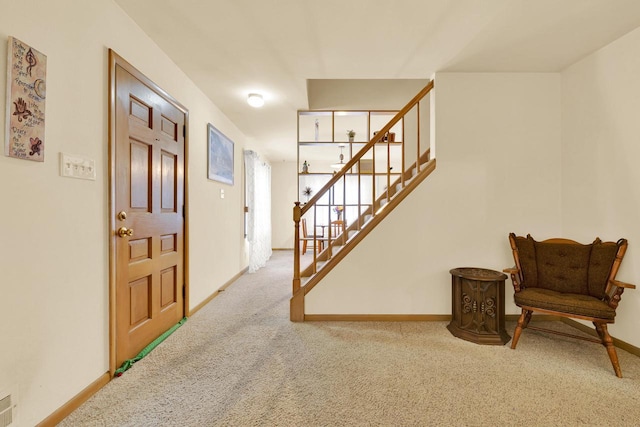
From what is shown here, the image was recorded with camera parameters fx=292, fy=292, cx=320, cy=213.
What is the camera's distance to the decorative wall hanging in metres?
1.26

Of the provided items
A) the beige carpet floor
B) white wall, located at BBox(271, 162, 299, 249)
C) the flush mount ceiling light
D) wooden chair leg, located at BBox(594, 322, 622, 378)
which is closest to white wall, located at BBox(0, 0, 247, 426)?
the beige carpet floor

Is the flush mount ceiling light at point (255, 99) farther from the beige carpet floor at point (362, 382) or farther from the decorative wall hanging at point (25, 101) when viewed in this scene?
the beige carpet floor at point (362, 382)

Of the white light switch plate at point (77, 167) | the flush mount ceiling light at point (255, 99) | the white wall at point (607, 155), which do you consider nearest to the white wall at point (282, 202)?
the flush mount ceiling light at point (255, 99)

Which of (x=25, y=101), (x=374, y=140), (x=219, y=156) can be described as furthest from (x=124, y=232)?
(x=374, y=140)

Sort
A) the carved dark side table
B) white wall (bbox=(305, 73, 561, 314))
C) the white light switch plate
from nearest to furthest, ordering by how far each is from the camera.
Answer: the white light switch plate < the carved dark side table < white wall (bbox=(305, 73, 561, 314))

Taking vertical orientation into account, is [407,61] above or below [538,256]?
above

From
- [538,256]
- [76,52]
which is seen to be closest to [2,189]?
[76,52]

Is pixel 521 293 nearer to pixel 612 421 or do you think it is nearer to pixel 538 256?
pixel 538 256

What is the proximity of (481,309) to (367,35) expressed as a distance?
242cm

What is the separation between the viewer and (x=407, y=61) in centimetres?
270

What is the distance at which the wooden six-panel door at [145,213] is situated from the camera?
1.95 meters

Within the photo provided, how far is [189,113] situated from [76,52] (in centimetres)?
139

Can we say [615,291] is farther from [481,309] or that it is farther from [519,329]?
[481,309]

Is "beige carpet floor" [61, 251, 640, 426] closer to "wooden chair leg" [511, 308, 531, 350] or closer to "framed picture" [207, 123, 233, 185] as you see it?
"wooden chair leg" [511, 308, 531, 350]
